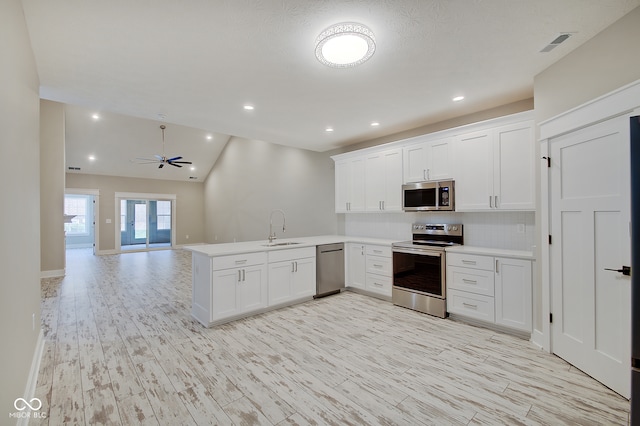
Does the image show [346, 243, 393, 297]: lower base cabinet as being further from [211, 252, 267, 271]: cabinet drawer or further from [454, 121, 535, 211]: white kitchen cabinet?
[211, 252, 267, 271]: cabinet drawer

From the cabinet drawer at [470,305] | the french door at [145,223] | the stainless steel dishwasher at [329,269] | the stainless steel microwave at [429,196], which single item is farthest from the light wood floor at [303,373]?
the french door at [145,223]

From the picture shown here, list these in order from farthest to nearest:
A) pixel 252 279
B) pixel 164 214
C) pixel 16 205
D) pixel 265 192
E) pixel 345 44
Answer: pixel 164 214 < pixel 265 192 < pixel 252 279 < pixel 345 44 < pixel 16 205

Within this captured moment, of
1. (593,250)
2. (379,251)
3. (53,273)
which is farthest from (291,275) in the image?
(53,273)

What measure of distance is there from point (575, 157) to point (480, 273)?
4.99ft

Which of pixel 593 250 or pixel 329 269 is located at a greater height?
pixel 593 250

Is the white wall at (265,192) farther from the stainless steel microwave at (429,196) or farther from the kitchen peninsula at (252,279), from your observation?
the stainless steel microwave at (429,196)

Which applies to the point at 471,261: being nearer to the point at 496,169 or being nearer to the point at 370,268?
the point at 496,169

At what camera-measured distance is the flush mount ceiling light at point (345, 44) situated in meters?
2.03

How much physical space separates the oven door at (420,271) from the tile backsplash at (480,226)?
0.65 m

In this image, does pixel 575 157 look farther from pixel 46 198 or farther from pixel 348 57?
pixel 46 198

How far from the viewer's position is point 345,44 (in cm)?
213

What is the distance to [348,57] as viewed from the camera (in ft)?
7.29

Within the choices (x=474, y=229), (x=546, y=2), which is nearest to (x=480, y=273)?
(x=474, y=229)

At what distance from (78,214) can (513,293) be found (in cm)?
1537
